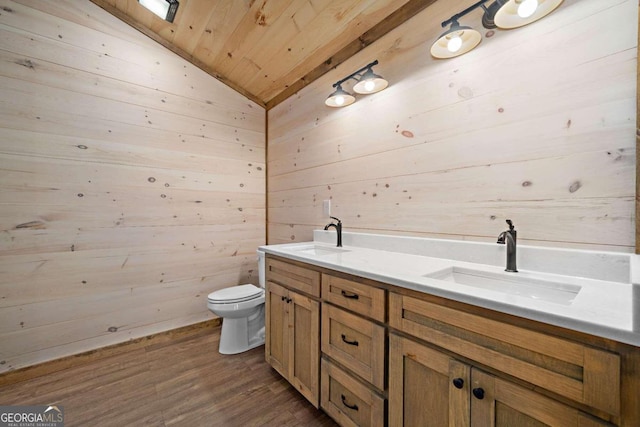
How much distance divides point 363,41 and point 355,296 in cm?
181

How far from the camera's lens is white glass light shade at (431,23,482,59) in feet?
4.15

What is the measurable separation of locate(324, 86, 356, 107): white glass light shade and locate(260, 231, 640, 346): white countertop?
1.04m

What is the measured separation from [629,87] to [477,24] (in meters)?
0.71

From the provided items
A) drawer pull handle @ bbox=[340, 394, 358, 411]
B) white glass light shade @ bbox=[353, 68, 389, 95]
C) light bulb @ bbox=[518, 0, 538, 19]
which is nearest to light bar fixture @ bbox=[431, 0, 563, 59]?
light bulb @ bbox=[518, 0, 538, 19]

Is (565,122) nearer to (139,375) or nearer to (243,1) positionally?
(243,1)

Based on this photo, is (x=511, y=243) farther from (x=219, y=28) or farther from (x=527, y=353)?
(x=219, y=28)

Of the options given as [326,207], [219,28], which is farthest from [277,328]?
[219,28]

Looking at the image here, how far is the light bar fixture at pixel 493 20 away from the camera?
1073mm

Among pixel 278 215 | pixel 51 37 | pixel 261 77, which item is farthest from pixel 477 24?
pixel 51 37

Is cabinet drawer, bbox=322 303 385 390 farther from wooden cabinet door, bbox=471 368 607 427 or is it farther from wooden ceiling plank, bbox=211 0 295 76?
wooden ceiling plank, bbox=211 0 295 76

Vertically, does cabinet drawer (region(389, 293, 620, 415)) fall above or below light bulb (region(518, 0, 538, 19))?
below

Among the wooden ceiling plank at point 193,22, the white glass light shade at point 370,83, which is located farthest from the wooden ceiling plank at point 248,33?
the white glass light shade at point 370,83

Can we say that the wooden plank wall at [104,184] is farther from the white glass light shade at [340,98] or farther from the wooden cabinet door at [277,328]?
the white glass light shade at [340,98]

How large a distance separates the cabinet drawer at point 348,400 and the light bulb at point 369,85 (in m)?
1.69
